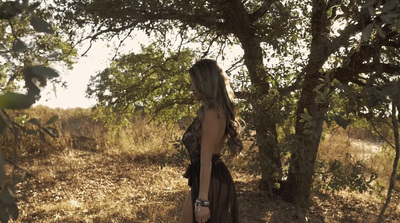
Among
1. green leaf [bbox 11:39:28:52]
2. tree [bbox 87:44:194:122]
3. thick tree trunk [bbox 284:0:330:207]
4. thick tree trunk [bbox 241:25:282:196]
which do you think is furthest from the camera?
tree [bbox 87:44:194:122]

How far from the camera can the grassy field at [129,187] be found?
668 cm

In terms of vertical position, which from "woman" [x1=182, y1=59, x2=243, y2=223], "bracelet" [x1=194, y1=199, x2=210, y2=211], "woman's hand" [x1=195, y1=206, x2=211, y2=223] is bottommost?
"woman's hand" [x1=195, y1=206, x2=211, y2=223]

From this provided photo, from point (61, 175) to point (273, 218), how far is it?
4.49 meters

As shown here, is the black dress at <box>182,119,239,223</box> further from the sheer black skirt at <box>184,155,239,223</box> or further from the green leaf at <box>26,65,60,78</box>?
the green leaf at <box>26,65,60,78</box>

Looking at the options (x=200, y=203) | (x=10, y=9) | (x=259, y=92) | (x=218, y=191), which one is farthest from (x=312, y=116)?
(x=10, y=9)

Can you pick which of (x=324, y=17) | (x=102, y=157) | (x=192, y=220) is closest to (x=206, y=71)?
(x=192, y=220)

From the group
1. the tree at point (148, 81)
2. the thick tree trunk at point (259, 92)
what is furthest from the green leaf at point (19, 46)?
the tree at point (148, 81)

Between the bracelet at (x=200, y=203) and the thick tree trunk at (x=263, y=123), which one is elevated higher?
the thick tree trunk at (x=263, y=123)

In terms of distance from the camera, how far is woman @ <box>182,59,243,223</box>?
138 inches

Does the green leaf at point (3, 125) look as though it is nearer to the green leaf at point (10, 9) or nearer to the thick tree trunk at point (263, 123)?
the green leaf at point (10, 9)

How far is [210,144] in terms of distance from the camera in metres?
3.49

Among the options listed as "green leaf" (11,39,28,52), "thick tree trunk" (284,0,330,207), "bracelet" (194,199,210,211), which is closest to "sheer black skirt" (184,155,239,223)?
"bracelet" (194,199,210,211)

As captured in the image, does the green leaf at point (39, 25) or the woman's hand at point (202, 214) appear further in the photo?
the woman's hand at point (202, 214)

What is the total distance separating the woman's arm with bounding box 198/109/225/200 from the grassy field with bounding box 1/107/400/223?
104 inches
